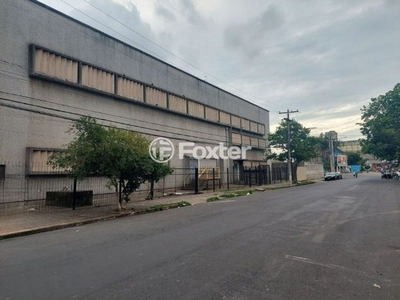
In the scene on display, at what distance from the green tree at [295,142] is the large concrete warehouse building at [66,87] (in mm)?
14415

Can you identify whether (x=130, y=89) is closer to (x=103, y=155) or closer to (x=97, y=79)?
(x=97, y=79)

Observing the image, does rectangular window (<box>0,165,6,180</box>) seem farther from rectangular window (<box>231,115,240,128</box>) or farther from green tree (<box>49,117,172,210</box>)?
rectangular window (<box>231,115,240,128</box>)

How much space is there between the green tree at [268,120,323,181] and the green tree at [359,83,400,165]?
30.0 ft

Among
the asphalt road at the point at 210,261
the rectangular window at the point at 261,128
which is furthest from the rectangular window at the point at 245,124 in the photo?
the asphalt road at the point at 210,261

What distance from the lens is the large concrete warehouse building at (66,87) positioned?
14.4 m

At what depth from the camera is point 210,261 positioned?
5.54 metres

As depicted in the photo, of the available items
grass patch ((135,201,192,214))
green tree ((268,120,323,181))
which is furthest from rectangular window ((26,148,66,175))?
green tree ((268,120,323,181))

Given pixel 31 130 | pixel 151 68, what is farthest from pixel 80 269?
pixel 151 68

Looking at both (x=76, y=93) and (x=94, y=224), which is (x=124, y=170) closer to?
(x=94, y=224)

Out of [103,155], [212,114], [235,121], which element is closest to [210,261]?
[103,155]

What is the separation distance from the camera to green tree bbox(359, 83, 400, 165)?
131 ft

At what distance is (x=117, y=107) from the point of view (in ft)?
66.9

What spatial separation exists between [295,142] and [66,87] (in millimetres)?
28796

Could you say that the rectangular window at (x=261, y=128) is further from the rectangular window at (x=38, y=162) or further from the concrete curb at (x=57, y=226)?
the concrete curb at (x=57, y=226)
